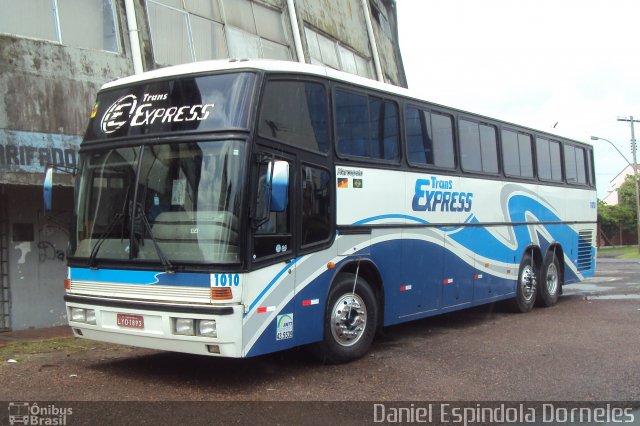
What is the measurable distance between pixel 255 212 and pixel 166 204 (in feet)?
3.03

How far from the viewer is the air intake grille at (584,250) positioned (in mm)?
14422

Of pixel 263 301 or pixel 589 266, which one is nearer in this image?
pixel 263 301

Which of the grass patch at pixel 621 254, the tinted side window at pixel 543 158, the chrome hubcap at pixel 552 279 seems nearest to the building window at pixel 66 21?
the tinted side window at pixel 543 158

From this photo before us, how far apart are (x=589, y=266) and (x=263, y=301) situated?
35.6 ft

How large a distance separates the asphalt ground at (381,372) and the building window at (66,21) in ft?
16.5

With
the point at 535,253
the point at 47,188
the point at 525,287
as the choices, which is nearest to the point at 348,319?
the point at 47,188

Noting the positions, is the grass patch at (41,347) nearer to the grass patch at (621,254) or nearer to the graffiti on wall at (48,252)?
the graffiti on wall at (48,252)

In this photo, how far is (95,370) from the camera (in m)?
7.44

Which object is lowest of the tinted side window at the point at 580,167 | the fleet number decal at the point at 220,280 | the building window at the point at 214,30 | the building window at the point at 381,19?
the fleet number decal at the point at 220,280

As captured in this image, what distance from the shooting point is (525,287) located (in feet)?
40.3

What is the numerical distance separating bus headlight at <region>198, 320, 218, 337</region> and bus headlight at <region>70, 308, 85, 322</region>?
1.60m

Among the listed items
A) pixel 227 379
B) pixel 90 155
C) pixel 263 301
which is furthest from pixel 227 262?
pixel 90 155

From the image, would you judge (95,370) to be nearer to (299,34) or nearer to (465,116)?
(465,116)

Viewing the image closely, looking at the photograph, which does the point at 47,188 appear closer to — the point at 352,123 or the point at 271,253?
the point at 271,253
